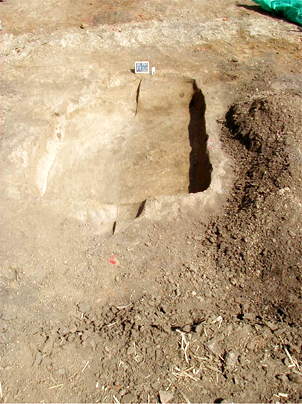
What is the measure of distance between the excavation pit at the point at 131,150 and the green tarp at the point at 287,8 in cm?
353

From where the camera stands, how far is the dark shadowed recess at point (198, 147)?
573 centimetres

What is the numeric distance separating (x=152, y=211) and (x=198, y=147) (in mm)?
2163

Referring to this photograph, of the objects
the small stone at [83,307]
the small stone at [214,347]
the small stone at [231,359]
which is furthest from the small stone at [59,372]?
the small stone at [231,359]

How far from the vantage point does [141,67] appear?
7.33 m

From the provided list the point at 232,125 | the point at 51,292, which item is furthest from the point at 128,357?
the point at 232,125

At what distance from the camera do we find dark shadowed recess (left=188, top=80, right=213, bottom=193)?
18.8 feet

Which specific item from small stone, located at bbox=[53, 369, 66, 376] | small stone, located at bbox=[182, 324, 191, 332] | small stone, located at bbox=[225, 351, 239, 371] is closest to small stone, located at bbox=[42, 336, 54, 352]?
small stone, located at bbox=[53, 369, 66, 376]

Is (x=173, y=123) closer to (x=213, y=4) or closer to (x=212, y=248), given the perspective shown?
(x=212, y=248)

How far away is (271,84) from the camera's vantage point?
6.80 meters

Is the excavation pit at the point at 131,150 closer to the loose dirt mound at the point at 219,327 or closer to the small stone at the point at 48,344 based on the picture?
the loose dirt mound at the point at 219,327

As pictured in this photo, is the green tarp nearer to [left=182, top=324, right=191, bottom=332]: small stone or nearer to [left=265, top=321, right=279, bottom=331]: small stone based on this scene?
[left=265, top=321, right=279, bottom=331]: small stone

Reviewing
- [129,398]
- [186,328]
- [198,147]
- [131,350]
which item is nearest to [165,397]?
[129,398]

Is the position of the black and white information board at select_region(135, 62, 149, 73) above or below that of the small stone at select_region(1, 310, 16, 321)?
above

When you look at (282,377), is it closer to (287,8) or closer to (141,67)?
(141,67)
